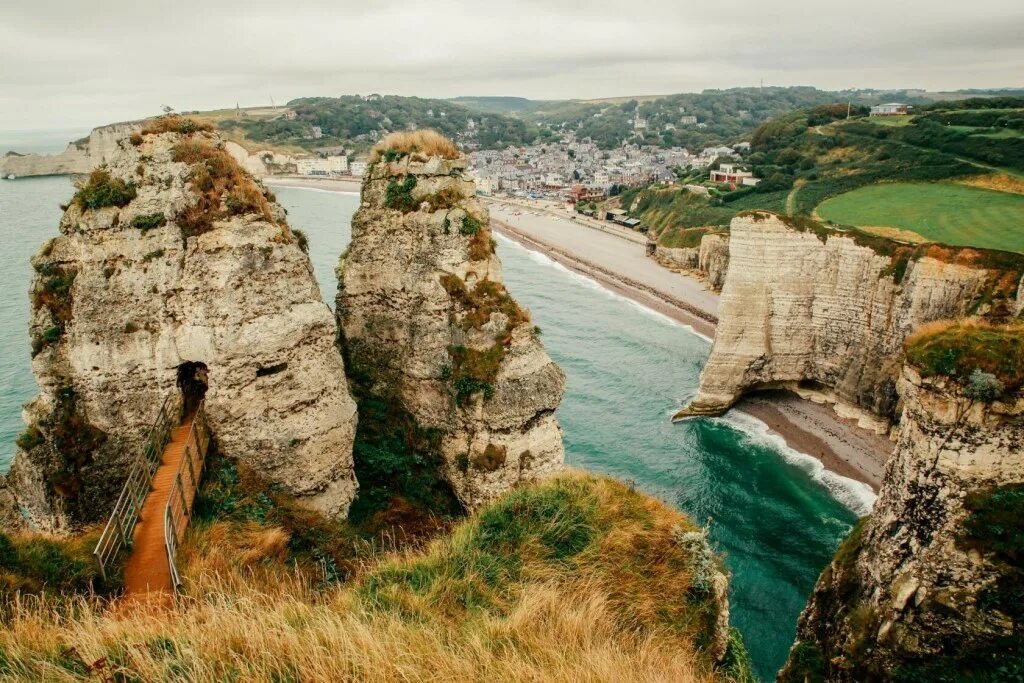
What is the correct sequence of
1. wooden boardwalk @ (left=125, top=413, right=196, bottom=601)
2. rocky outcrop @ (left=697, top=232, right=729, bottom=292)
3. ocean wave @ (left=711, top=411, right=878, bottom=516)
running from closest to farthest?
wooden boardwalk @ (left=125, top=413, right=196, bottom=601) < ocean wave @ (left=711, top=411, right=878, bottom=516) < rocky outcrop @ (left=697, top=232, right=729, bottom=292)

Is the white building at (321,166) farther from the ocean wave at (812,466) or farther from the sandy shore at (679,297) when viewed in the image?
the ocean wave at (812,466)

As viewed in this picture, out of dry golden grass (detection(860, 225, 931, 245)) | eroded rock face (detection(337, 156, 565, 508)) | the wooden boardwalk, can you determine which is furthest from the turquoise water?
dry golden grass (detection(860, 225, 931, 245))

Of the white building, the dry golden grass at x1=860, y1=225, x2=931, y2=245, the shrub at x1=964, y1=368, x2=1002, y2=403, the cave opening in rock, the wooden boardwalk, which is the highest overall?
the white building

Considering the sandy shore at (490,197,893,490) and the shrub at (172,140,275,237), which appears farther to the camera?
the sandy shore at (490,197,893,490)

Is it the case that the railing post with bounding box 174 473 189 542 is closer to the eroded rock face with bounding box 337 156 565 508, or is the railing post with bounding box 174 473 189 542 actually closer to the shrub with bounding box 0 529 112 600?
the shrub with bounding box 0 529 112 600

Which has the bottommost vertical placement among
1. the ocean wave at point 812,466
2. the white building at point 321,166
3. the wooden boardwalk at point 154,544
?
the ocean wave at point 812,466

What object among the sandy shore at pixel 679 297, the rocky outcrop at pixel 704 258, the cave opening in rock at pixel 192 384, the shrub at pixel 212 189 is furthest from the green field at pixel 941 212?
the cave opening in rock at pixel 192 384

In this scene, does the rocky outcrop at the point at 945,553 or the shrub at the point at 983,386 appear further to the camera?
the shrub at the point at 983,386
